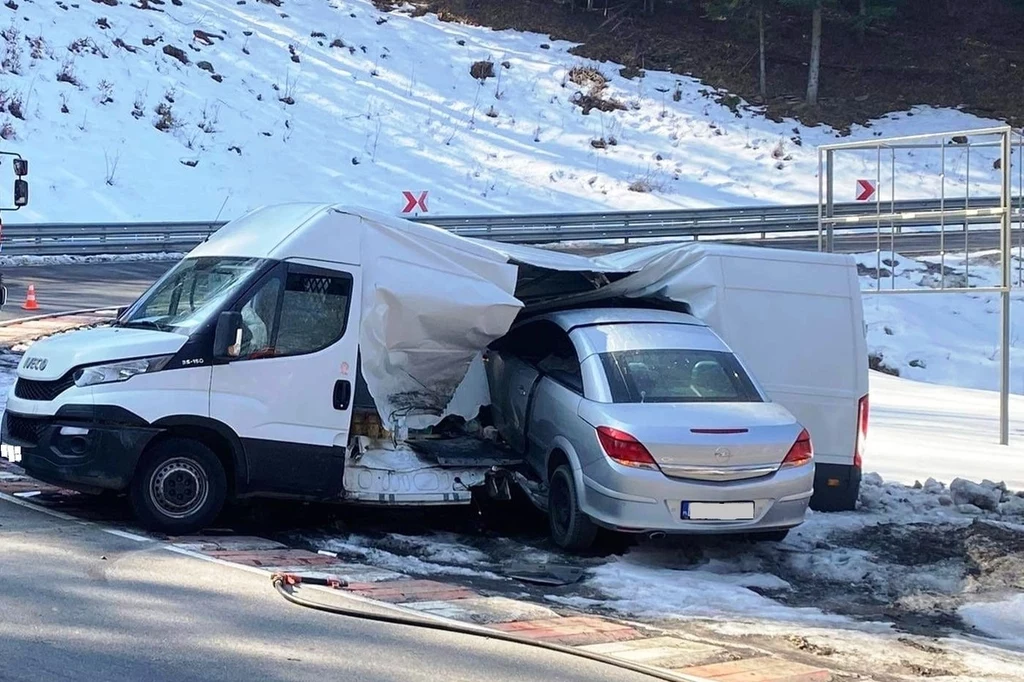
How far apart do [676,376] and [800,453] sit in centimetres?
103

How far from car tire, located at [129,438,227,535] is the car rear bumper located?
2.47 m

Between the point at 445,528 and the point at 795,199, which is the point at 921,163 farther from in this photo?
the point at 445,528

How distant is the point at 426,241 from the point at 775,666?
14.1 ft

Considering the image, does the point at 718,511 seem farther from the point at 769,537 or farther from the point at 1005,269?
the point at 1005,269

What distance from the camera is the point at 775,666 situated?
20.2 ft

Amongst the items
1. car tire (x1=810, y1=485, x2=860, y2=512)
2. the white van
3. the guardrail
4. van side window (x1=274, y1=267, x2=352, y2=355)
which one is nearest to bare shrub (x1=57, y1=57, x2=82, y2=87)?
the guardrail

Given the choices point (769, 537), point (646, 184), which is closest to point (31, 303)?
point (769, 537)

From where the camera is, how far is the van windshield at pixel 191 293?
856 cm

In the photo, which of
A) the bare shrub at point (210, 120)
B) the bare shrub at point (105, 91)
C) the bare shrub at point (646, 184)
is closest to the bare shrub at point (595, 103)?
the bare shrub at point (646, 184)

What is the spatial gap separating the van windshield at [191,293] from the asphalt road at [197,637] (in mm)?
1896

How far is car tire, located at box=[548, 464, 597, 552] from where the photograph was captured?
8375 mm

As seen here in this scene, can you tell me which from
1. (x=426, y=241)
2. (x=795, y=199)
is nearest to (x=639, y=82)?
(x=795, y=199)

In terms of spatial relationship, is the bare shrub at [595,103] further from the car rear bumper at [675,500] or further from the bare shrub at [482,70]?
the car rear bumper at [675,500]

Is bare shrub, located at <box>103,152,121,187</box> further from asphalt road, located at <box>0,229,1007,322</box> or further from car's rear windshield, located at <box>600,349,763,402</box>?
car's rear windshield, located at <box>600,349,763,402</box>
